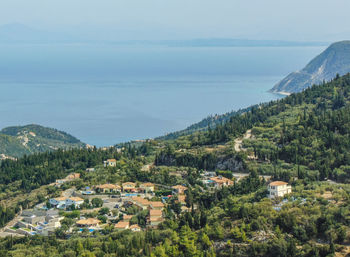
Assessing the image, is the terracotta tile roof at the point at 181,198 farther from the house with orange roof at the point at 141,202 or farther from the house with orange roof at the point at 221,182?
the house with orange roof at the point at 221,182

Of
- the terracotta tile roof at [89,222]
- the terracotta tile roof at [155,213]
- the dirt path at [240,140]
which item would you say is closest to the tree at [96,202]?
the terracotta tile roof at [89,222]

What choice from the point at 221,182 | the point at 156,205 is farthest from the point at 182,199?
the point at 221,182

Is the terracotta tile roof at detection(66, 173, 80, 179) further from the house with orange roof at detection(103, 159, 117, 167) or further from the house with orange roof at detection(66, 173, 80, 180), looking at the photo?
the house with orange roof at detection(103, 159, 117, 167)

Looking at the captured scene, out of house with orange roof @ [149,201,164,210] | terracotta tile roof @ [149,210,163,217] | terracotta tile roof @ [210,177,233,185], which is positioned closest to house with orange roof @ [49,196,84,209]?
house with orange roof @ [149,201,164,210]

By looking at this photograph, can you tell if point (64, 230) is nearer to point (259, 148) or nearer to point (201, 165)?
point (201, 165)

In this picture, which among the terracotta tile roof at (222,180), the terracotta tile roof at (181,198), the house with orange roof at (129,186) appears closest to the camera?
the terracotta tile roof at (181,198)

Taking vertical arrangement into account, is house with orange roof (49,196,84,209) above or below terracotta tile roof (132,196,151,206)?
below

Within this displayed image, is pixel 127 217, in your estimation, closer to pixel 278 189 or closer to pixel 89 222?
pixel 89 222

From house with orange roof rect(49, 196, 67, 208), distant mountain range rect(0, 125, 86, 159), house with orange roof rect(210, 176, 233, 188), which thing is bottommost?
distant mountain range rect(0, 125, 86, 159)
